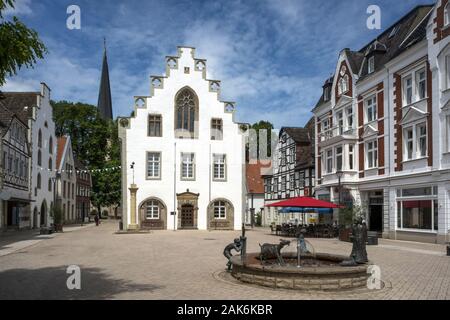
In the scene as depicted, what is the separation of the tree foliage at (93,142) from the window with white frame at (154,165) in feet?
82.4

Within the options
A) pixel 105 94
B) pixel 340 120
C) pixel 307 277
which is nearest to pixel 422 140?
pixel 340 120

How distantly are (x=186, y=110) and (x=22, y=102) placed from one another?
15.1 meters

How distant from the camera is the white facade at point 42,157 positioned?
42156mm

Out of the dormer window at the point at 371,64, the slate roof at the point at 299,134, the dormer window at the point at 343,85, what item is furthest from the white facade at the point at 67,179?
the dormer window at the point at 371,64

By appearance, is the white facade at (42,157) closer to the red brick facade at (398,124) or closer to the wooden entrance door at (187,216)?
the wooden entrance door at (187,216)

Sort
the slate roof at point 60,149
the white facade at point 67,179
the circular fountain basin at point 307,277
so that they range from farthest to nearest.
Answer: the white facade at point 67,179, the slate roof at point 60,149, the circular fountain basin at point 307,277

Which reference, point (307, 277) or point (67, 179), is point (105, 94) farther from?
point (307, 277)

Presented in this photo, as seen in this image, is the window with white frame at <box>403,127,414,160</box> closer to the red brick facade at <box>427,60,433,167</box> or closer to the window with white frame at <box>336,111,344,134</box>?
the red brick facade at <box>427,60,433,167</box>

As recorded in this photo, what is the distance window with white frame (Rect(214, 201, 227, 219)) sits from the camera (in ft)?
138

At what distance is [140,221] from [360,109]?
19.8 m

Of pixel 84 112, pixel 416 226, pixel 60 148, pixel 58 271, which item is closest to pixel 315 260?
pixel 58 271

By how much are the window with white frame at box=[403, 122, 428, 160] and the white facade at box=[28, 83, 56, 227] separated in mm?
30697

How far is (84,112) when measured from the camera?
65.1 metres

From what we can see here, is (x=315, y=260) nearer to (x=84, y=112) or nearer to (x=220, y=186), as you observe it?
(x=220, y=186)
